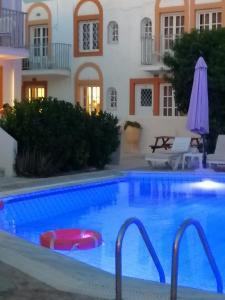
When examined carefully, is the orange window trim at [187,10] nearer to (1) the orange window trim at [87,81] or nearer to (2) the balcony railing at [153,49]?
(2) the balcony railing at [153,49]

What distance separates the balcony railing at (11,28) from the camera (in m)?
20.9

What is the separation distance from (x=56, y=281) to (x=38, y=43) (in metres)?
23.0

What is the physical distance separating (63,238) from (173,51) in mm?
13443

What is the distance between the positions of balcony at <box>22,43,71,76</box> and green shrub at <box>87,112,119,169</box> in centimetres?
908

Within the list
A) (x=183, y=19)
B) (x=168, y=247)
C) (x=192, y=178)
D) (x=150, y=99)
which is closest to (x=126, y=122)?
(x=150, y=99)

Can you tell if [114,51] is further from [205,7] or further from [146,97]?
[205,7]

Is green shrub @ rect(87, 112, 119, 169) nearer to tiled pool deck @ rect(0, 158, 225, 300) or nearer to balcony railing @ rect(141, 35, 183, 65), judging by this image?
balcony railing @ rect(141, 35, 183, 65)

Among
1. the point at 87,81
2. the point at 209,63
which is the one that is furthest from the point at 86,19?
the point at 209,63

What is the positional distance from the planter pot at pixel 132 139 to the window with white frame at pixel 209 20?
4624 mm

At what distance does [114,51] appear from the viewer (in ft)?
84.6

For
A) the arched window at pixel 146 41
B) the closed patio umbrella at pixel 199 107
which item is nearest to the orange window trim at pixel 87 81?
the arched window at pixel 146 41

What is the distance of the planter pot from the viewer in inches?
981

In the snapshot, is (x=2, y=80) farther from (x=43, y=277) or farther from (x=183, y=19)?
(x=43, y=277)

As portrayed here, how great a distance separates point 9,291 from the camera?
5.55 metres
